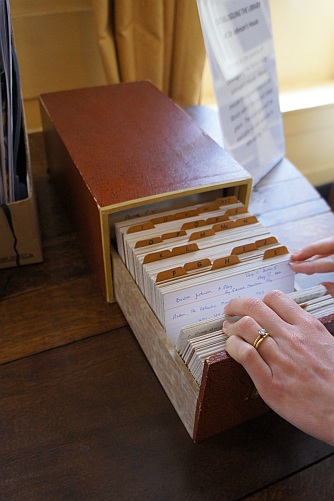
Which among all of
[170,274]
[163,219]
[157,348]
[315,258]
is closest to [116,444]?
[157,348]

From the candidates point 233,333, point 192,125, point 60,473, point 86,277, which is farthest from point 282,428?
point 192,125

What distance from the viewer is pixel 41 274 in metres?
0.92

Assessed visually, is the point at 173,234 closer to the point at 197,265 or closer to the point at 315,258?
the point at 197,265

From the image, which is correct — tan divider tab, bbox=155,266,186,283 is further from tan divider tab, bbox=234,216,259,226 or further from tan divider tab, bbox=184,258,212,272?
tan divider tab, bbox=234,216,259,226

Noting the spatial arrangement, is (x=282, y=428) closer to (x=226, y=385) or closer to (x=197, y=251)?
(x=226, y=385)

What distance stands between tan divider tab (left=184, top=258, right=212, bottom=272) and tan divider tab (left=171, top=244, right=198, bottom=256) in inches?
1.3

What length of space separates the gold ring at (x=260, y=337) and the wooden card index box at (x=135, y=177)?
0.04 meters

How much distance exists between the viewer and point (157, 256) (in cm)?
71

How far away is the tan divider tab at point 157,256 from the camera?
707 millimetres

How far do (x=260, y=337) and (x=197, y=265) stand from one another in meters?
0.17

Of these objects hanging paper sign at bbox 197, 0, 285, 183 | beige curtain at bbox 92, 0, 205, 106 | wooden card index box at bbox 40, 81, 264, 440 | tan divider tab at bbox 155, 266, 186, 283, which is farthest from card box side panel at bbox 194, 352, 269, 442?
beige curtain at bbox 92, 0, 205, 106

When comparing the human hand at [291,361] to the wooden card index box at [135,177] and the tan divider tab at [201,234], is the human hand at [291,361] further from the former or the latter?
the tan divider tab at [201,234]

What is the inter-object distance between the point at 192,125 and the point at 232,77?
139 mm

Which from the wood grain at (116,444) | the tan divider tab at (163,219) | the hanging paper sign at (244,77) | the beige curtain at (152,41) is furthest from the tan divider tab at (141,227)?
the beige curtain at (152,41)
